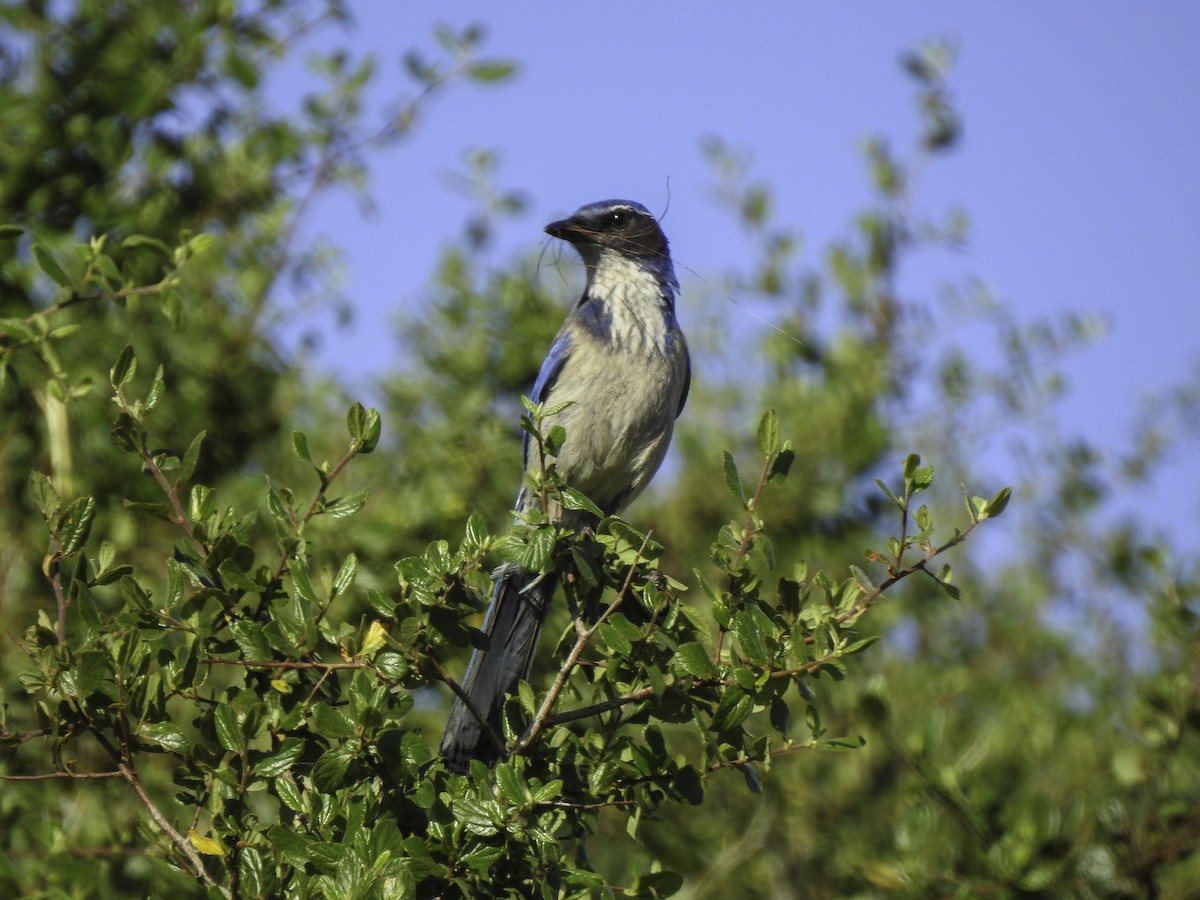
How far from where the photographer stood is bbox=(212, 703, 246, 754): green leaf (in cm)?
246

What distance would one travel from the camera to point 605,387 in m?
4.43

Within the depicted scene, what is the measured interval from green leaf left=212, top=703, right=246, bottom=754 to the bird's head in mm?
2783

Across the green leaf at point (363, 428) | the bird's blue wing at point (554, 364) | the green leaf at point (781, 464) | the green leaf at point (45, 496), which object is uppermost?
the green leaf at point (363, 428)

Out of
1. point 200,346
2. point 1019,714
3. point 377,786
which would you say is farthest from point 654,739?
point 1019,714

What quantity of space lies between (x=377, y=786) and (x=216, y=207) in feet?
11.6

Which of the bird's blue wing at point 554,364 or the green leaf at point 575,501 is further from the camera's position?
the bird's blue wing at point 554,364

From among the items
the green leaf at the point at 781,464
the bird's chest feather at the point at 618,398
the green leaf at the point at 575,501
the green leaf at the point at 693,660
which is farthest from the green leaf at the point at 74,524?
the bird's chest feather at the point at 618,398

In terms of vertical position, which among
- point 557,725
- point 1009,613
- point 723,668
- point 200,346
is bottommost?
point 1009,613

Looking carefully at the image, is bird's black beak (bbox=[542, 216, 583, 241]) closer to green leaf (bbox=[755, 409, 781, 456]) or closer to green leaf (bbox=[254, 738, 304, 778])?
green leaf (bbox=[755, 409, 781, 456])

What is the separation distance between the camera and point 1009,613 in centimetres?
759

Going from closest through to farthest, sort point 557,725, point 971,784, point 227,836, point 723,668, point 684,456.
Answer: point 227,836 → point 723,668 → point 557,725 → point 971,784 → point 684,456

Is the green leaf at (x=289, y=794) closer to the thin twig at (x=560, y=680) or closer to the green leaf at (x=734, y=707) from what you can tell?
the thin twig at (x=560, y=680)

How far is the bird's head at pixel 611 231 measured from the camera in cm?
490

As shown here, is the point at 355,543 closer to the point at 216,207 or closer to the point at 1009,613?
the point at 216,207
